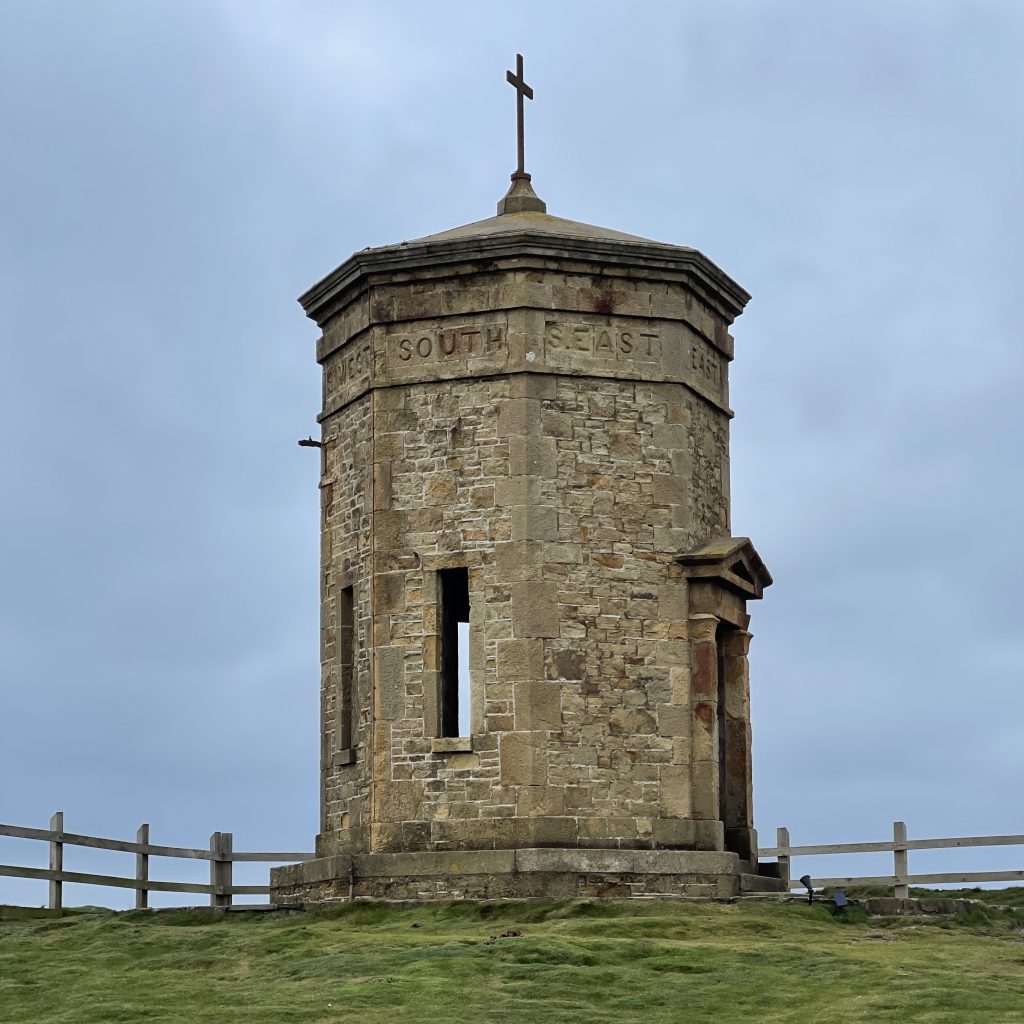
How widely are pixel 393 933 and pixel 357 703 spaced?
3.76m

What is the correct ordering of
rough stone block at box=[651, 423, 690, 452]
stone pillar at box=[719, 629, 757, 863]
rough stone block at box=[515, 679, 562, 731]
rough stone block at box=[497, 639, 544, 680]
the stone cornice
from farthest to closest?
stone pillar at box=[719, 629, 757, 863], rough stone block at box=[651, 423, 690, 452], the stone cornice, rough stone block at box=[497, 639, 544, 680], rough stone block at box=[515, 679, 562, 731]

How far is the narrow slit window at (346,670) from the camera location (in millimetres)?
21656

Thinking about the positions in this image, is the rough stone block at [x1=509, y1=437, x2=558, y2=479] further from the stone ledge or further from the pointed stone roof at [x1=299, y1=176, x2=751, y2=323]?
the stone ledge

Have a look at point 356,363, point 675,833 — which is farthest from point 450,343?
point 675,833

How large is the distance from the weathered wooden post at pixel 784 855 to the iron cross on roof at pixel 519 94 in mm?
8913

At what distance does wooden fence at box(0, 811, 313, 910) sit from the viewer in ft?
69.7

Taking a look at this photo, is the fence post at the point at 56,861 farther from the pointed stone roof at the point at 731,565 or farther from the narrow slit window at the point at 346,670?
the pointed stone roof at the point at 731,565

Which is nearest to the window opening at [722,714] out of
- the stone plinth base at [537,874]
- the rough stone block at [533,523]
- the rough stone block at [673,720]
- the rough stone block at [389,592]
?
the stone plinth base at [537,874]

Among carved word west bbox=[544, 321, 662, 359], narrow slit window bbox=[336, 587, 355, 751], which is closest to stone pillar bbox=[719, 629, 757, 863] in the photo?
carved word west bbox=[544, 321, 662, 359]

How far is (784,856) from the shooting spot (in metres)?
23.2

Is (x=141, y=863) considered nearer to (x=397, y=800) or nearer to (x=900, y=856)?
(x=397, y=800)

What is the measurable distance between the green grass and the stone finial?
8.61 m

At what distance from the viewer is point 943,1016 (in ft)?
46.0

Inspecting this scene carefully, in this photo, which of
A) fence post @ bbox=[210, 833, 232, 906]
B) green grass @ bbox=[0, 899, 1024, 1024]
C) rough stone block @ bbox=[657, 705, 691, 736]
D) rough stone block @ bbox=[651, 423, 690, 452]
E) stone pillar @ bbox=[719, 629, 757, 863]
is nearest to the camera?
green grass @ bbox=[0, 899, 1024, 1024]
